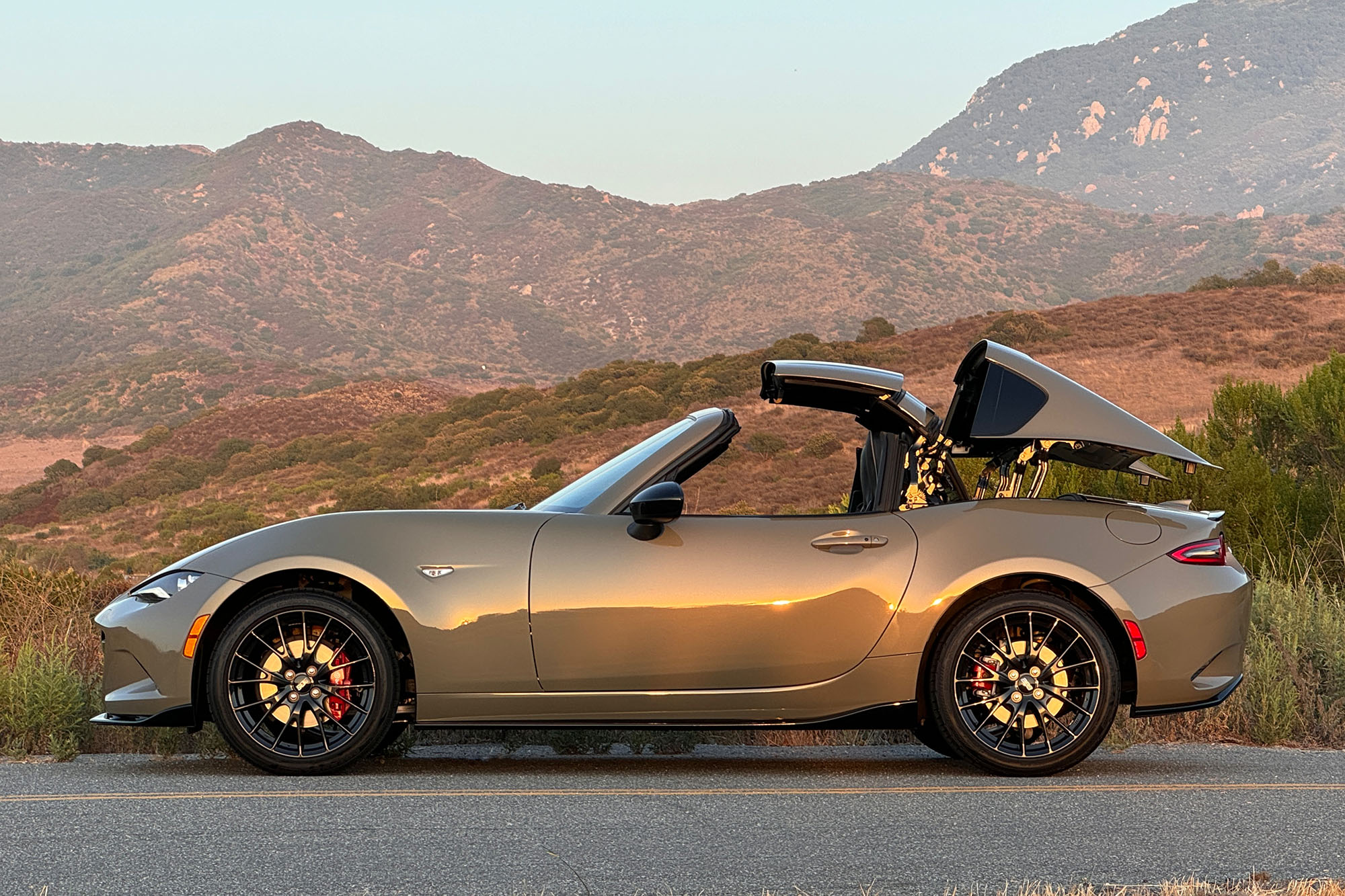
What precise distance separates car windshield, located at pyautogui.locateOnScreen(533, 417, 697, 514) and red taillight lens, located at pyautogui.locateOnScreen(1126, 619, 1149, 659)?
6.47 feet

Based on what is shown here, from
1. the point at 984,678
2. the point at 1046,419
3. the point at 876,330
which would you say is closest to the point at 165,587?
the point at 984,678

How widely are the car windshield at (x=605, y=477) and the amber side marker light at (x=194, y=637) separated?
53.9 inches

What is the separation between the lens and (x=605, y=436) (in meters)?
64.8

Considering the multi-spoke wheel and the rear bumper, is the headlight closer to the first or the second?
the multi-spoke wheel

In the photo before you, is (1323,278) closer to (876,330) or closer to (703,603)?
(876,330)

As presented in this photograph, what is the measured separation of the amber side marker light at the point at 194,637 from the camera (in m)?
5.70

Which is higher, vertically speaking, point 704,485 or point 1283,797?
point 1283,797

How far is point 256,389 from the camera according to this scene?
121750 millimetres

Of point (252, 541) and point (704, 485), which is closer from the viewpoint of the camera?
point (252, 541)

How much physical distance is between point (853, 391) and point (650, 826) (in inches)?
90.3

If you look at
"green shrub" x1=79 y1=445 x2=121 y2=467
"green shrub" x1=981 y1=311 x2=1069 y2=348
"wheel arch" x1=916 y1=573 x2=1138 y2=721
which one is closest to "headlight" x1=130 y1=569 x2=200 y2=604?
"wheel arch" x1=916 y1=573 x2=1138 y2=721

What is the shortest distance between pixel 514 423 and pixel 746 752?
210ft

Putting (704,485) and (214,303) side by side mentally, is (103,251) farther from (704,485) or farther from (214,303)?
(704,485)

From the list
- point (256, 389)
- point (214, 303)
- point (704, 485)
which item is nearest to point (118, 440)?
point (256, 389)
